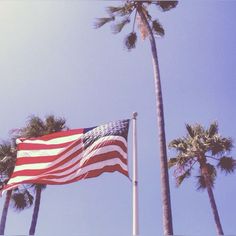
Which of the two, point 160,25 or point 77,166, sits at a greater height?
point 160,25

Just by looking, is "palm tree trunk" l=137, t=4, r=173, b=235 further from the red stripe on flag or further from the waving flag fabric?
the red stripe on flag

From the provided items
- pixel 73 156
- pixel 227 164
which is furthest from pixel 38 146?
pixel 227 164

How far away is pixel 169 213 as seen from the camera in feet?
39.1

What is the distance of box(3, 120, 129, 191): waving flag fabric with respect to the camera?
11117 millimetres

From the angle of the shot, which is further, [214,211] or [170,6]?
[214,211]

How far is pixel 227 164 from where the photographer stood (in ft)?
75.3

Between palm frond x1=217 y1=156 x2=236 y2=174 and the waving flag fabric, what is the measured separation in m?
12.5

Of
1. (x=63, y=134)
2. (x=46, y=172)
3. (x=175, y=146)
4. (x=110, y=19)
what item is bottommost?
(x=46, y=172)

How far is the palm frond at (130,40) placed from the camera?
19203 mm

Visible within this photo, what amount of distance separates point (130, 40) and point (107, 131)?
8.55 metres

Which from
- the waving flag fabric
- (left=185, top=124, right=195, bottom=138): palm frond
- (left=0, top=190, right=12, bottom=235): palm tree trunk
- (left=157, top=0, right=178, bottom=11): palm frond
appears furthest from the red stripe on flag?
(left=185, top=124, right=195, bottom=138): palm frond

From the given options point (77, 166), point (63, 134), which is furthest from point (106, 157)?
point (63, 134)

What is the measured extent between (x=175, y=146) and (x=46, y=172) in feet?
45.6

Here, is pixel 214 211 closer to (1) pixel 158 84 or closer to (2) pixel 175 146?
(2) pixel 175 146
